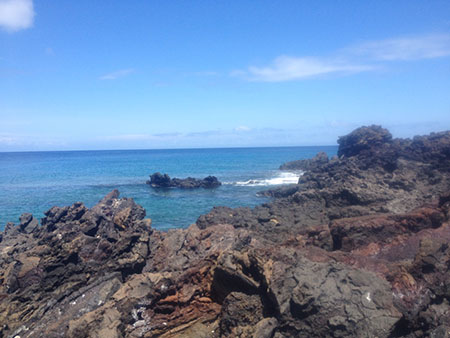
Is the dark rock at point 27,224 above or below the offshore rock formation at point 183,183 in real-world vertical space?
above

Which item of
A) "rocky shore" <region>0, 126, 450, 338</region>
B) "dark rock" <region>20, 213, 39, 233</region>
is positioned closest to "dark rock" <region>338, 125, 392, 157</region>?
"rocky shore" <region>0, 126, 450, 338</region>

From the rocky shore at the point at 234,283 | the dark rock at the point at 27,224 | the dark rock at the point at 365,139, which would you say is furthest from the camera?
the dark rock at the point at 365,139

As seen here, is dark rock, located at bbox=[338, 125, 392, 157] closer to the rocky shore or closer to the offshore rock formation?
the offshore rock formation

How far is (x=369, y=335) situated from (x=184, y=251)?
6.54 m

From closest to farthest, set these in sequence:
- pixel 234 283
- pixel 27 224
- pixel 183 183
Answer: pixel 234 283
pixel 27 224
pixel 183 183

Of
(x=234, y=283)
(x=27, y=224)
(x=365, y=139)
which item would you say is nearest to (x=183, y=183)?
(x=365, y=139)

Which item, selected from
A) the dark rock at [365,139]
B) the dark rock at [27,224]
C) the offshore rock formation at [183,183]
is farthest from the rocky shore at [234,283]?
the offshore rock formation at [183,183]

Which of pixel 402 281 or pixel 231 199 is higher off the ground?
pixel 402 281

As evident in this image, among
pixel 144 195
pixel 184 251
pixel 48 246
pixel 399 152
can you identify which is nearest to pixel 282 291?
pixel 184 251

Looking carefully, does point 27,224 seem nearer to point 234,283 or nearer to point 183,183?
point 234,283

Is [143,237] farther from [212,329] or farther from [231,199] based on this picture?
[231,199]

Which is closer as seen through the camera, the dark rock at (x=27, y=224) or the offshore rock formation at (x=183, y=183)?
the dark rock at (x=27, y=224)

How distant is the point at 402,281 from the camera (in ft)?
21.2

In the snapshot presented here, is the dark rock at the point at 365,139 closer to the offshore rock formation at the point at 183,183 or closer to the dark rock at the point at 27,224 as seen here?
the offshore rock formation at the point at 183,183
